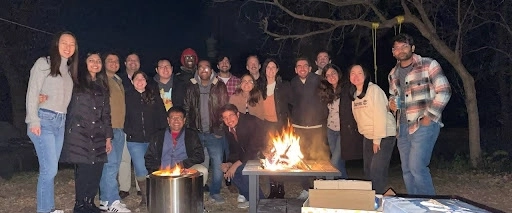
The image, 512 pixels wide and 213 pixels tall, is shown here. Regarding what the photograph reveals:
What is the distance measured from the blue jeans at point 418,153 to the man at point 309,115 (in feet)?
3.87

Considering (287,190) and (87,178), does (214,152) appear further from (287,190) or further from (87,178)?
(87,178)

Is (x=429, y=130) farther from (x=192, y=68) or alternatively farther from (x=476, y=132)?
(x=476, y=132)

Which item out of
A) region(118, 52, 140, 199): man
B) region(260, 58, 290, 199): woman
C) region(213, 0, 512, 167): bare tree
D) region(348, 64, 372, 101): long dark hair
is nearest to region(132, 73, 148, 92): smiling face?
region(118, 52, 140, 199): man

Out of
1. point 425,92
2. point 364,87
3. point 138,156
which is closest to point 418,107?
point 425,92

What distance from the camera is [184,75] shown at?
641 centimetres

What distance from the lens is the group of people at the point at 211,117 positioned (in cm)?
490

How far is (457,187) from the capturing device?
7547 millimetres

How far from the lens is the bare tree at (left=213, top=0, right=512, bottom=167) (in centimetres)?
882

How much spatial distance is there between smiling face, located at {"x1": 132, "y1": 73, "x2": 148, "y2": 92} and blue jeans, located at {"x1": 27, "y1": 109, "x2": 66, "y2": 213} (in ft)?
3.60

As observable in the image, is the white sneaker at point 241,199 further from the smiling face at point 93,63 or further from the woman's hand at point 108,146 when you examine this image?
the smiling face at point 93,63

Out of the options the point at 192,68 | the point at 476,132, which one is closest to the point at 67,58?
the point at 192,68

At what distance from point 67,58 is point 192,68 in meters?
1.80

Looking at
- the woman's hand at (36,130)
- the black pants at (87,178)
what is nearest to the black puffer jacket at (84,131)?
the black pants at (87,178)

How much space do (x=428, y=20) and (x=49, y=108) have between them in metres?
6.41
